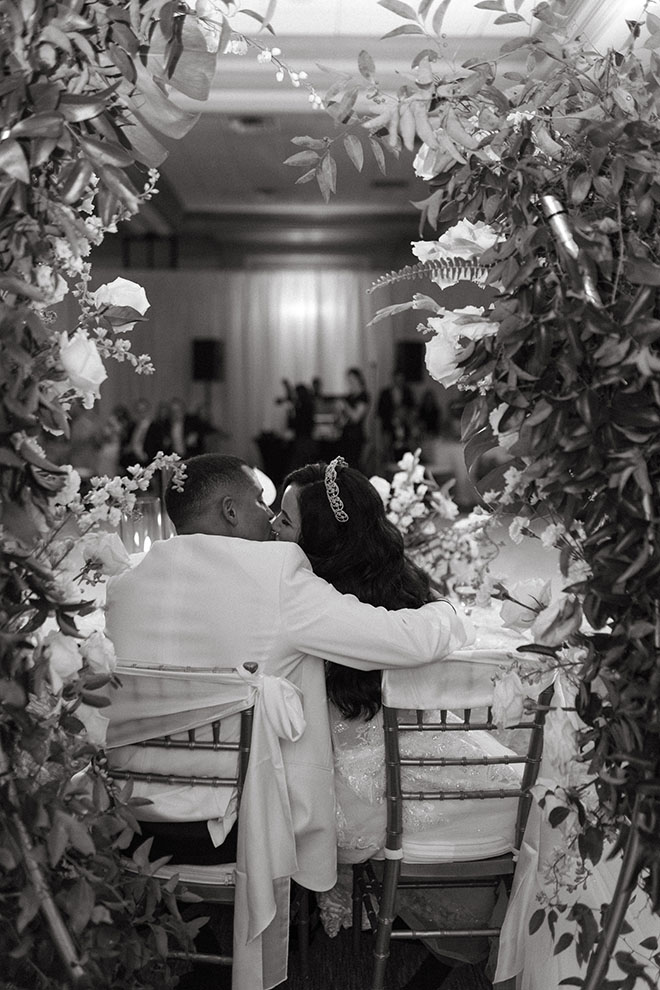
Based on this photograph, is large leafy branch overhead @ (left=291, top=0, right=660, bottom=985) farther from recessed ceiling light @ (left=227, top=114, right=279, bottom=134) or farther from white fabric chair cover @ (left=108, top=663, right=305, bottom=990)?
recessed ceiling light @ (left=227, top=114, right=279, bottom=134)

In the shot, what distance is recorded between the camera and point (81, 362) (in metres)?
1.24

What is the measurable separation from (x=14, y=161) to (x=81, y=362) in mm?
248

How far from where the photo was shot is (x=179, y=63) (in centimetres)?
128

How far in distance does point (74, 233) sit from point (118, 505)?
49cm

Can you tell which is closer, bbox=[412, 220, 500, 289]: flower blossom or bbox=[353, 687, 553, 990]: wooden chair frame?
bbox=[412, 220, 500, 289]: flower blossom

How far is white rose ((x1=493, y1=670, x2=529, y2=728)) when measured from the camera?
149 centimetres

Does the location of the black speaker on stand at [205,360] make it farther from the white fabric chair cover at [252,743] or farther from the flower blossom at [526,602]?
the flower blossom at [526,602]

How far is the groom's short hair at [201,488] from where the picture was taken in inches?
83.7

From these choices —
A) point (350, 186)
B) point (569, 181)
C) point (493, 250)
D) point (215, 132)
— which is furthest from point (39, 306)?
point (350, 186)

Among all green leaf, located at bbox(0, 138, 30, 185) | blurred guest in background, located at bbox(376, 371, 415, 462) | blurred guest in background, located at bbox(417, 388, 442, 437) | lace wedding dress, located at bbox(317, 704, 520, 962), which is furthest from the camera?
blurred guest in background, located at bbox(417, 388, 442, 437)

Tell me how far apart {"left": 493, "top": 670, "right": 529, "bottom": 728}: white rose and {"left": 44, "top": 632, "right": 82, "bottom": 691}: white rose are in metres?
0.60

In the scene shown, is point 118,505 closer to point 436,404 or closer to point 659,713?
point 659,713

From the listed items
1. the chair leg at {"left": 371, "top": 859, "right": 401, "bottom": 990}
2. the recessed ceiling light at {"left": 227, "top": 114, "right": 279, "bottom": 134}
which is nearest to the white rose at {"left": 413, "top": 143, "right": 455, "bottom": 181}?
the chair leg at {"left": 371, "top": 859, "right": 401, "bottom": 990}

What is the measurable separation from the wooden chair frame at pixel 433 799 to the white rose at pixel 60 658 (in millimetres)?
752
